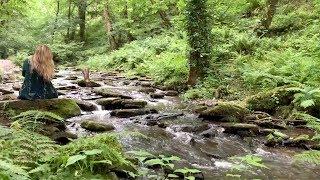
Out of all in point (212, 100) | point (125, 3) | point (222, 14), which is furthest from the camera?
point (125, 3)

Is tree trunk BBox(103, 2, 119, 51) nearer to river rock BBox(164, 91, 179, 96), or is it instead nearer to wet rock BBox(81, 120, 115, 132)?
river rock BBox(164, 91, 179, 96)

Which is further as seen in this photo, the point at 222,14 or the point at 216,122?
the point at 222,14

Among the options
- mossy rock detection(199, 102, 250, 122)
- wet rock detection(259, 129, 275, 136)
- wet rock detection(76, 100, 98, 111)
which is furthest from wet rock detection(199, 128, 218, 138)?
wet rock detection(76, 100, 98, 111)

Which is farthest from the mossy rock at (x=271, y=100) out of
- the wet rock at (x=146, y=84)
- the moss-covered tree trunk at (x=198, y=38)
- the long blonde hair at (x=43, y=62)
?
the long blonde hair at (x=43, y=62)

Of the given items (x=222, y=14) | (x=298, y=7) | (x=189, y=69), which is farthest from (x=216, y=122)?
(x=298, y=7)

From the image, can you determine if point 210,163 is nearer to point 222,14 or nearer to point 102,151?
point 102,151

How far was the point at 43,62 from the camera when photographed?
920 centimetres

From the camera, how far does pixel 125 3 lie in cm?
3091

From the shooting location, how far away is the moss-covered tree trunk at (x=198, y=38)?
14367 mm

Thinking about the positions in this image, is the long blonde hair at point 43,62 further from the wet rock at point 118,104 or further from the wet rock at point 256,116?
the wet rock at point 256,116

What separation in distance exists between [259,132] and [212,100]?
3.76 metres

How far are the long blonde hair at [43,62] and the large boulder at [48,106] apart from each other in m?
0.60

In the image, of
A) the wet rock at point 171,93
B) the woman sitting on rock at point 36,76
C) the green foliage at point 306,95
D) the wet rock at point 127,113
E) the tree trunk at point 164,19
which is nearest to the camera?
the woman sitting on rock at point 36,76

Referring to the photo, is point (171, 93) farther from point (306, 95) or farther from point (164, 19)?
point (164, 19)
